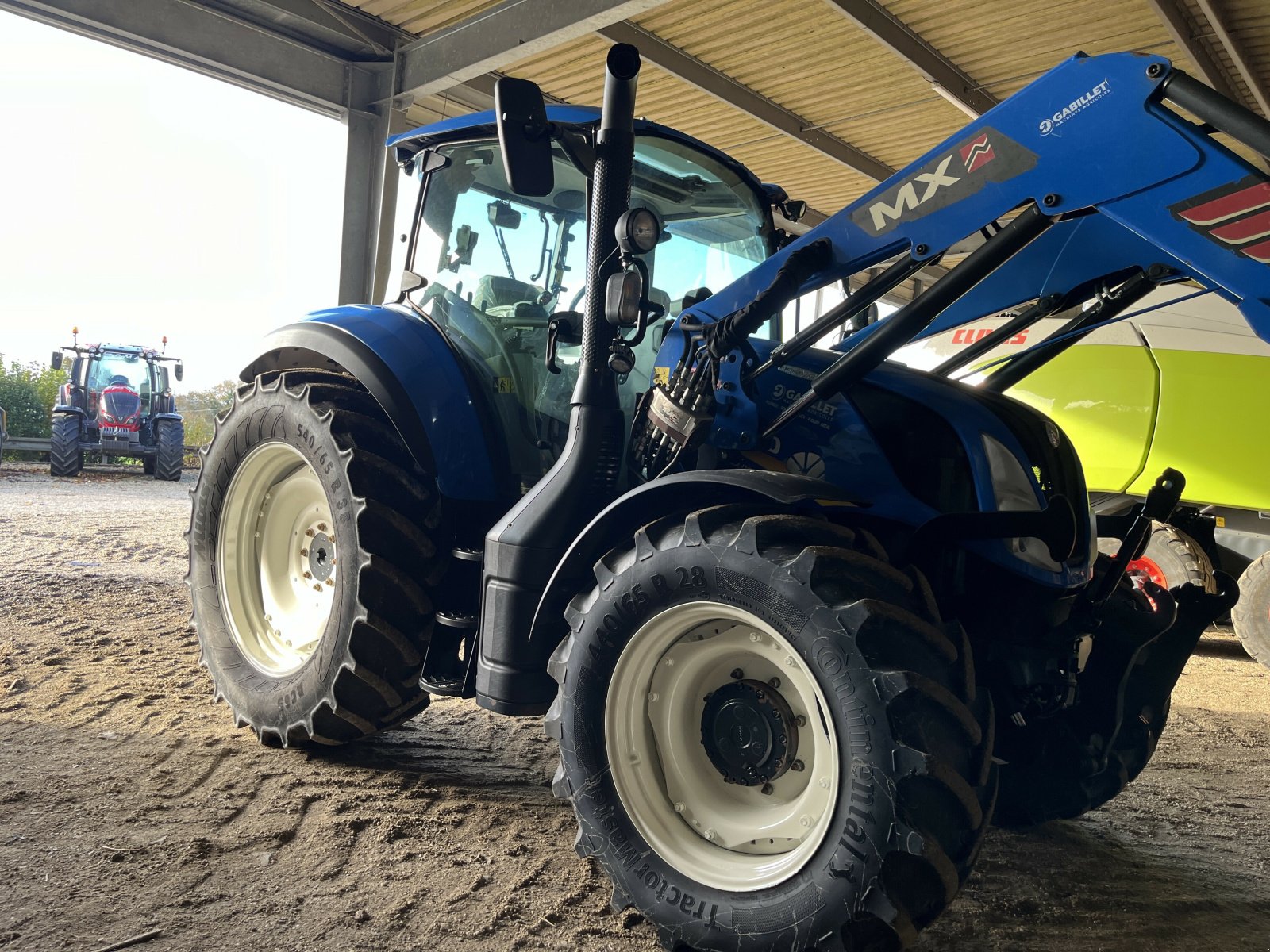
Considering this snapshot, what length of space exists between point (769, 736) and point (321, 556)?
2.06 metres

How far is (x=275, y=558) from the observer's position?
399 centimetres

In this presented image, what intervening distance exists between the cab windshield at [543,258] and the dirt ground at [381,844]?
118 centimetres

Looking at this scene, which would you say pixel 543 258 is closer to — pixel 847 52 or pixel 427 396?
pixel 427 396

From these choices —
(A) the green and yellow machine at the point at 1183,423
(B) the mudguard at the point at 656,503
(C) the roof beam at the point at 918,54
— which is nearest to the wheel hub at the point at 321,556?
(B) the mudguard at the point at 656,503

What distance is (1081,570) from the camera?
2822 millimetres

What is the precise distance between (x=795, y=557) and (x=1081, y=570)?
1.09 metres

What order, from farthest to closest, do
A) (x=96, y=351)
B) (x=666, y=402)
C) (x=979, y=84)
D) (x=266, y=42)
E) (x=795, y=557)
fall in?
(x=96, y=351)
(x=979, y=84)
(x=266, y=42)
(x=666, y=402)
(x=795, y=557)

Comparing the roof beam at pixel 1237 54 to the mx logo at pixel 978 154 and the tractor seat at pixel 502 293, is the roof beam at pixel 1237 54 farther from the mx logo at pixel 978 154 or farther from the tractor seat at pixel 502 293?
the tractor seat at pixel 502 293

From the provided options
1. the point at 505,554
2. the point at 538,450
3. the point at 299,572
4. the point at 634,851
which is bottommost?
the point at 634,851

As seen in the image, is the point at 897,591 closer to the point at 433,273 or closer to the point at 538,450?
the point at 538,450

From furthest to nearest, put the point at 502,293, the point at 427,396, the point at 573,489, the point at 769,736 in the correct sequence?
the point at 502,293
the point at 427,396
the point at 573,489
the point at 769,736

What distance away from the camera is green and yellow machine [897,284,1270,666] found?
6.51 meters

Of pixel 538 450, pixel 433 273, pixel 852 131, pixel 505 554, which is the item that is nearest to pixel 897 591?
pixel 505 554

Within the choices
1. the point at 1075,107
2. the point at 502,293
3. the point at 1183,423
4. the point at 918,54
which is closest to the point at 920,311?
the point at 1075,107
